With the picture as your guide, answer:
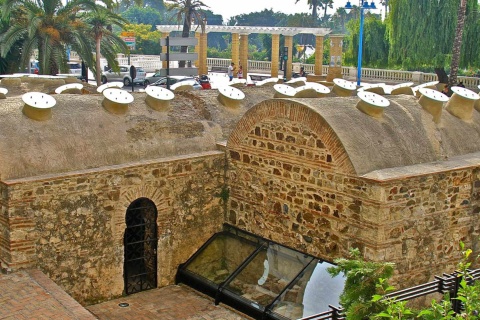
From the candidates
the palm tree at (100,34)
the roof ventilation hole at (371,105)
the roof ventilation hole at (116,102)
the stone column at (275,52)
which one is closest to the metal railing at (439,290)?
the roof ventilation hole at (371,105)

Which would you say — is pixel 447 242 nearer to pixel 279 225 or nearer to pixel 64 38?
pixel 279 225

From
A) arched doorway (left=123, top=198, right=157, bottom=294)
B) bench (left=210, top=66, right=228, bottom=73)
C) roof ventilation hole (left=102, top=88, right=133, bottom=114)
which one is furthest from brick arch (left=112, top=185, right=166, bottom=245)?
bench (left=210, top=66, right=228, bottom=73)

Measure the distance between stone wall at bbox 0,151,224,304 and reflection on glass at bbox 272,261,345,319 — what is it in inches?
104

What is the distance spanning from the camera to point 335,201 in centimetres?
1123

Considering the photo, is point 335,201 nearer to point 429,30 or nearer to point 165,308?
point 165,308

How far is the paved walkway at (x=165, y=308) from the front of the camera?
11.5 m

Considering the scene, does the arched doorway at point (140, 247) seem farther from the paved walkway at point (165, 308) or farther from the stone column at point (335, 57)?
the stone column at point (335, 57)

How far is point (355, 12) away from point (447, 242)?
73.9 m

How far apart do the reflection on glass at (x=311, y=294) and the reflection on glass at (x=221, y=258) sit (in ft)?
4.86

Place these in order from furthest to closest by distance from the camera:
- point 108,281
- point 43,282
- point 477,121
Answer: point 477,121, point 108,281, point 43,282

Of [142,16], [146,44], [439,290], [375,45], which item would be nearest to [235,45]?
[375,45]

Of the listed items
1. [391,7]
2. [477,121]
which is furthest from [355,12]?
[477,121]

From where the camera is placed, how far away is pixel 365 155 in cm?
1105

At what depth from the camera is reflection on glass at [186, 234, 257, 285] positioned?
41.0 feet
